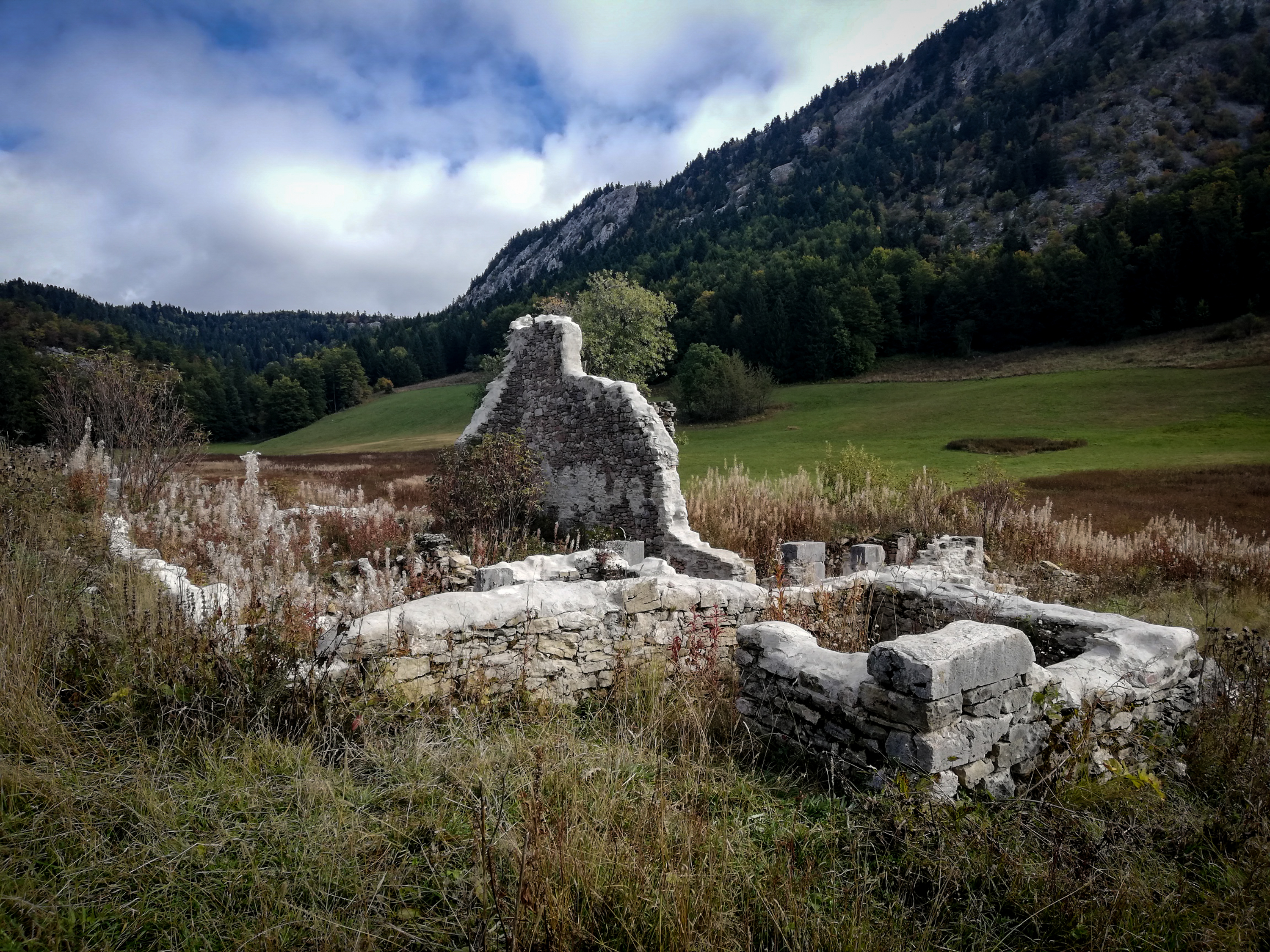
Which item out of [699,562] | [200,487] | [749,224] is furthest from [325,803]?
[749,224]

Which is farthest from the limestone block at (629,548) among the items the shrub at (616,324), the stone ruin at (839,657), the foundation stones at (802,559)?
the shrub at (616,324)

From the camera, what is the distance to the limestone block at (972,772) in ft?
11.3

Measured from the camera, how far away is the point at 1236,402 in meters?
35.4

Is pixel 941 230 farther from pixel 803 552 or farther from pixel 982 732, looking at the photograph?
pixel 982 732

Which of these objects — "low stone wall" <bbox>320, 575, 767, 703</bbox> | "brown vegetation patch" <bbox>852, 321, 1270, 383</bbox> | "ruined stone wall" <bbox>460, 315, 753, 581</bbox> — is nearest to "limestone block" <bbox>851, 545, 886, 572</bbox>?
"ruined stone wall" <bbox>460, 315, 753, 581</bbox>

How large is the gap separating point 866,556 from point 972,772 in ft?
24.7

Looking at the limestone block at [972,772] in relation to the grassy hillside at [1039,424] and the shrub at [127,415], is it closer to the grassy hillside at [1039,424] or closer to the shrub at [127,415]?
the shrub at [127,415]

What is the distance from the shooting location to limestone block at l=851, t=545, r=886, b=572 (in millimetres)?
10520

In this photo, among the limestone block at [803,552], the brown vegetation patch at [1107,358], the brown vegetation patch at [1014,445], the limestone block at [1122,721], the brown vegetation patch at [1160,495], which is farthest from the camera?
the brown vegetation patch at [1107,358]

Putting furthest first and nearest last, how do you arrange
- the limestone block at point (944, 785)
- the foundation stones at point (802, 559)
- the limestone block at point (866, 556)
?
the limestone block at point (866, 556)
the foundation stones at point (802, 559)
the limestone block at point (944, 785)

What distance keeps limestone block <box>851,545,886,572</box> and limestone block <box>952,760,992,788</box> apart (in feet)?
22.4

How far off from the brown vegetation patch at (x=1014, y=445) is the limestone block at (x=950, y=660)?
32.0 meters

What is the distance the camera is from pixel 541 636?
495cm

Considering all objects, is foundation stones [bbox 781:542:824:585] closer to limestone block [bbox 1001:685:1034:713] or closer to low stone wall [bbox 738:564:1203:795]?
low stone wall [bbox 738:564:1203:795]
